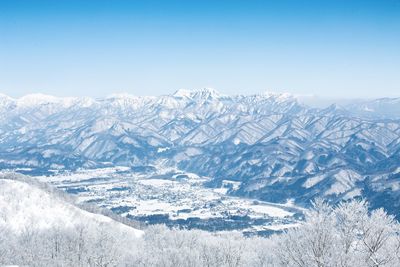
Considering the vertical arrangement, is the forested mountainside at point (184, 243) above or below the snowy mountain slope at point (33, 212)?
above

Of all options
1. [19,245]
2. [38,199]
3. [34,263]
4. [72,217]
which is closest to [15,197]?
[38,199]

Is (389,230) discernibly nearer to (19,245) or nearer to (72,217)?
(19,245)

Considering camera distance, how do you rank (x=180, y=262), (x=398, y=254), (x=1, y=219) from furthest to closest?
(x=1, y=219), (x=180, y=262), (x=398, y=254)

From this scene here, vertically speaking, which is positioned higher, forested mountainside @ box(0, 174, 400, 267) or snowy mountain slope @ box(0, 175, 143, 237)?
forested mountainside @ box(0, 174, 400, 267)

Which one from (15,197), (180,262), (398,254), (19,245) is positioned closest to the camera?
(398,254)

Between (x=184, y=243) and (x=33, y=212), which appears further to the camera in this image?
(x=33, y=212)

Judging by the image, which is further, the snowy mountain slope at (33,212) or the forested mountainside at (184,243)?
the snowy mountain slope at (33,212)

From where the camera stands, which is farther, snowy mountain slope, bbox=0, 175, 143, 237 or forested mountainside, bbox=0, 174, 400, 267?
snowy mountain slope, bbox=0, 175, 143, 237

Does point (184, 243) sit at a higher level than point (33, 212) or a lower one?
higher
